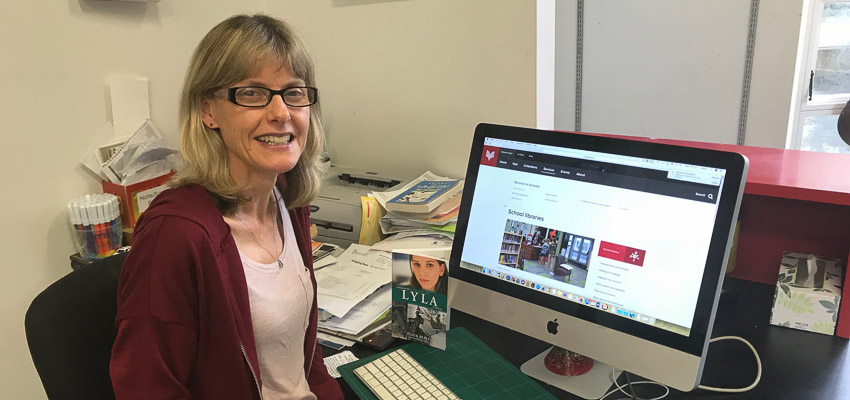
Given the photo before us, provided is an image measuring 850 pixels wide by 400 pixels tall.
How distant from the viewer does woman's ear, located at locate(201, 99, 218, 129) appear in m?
1.05

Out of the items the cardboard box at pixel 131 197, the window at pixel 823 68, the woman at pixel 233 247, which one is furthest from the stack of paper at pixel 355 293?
the window at pixel 823 68

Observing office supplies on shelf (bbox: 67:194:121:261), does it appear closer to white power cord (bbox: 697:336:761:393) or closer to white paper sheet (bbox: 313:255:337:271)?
white paper sheet (bbox: 313:255:337:271)

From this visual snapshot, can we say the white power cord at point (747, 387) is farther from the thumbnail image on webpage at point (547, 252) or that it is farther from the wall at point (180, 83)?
the wall at point (180, 83)

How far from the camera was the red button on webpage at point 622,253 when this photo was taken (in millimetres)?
981

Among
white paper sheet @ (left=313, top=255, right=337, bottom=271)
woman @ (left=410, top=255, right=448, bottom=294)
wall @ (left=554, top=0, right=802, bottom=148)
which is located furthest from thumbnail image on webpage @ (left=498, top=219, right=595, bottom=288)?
wall @ (left=554, top=0, right=802, bottom=148)

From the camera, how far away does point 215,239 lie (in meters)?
0.97

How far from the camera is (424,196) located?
1.74m

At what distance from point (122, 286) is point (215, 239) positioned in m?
0.15

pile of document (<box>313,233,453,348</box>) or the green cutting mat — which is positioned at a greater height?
pile of document (<box>313,233,453,348</box>)

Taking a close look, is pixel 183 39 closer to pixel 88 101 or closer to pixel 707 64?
pixel 88 101

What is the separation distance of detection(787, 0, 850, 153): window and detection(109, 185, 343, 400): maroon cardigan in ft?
8.78

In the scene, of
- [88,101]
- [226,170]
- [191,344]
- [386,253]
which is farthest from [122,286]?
[88,101]

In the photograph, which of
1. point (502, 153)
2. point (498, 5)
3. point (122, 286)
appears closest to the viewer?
point (122, 286)

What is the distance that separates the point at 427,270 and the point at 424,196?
539mm
